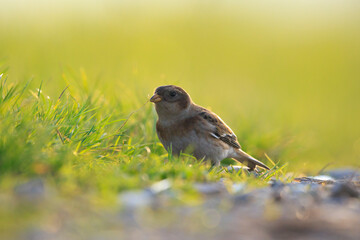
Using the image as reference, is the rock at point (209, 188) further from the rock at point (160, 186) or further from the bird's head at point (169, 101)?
the bird's head at point (169, 101)

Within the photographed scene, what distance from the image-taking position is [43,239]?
8.75 feet

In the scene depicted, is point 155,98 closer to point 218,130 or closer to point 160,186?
point 218,130

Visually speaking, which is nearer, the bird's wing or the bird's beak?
the bird's beak

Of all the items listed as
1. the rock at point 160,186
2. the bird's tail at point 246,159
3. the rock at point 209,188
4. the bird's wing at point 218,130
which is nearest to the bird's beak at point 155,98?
the bird's wing at point 218,130

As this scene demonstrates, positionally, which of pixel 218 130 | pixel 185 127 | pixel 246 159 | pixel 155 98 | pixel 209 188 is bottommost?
pixel 246 159

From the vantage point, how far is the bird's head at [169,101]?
6.02 metres

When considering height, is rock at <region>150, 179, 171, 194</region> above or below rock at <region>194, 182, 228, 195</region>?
above

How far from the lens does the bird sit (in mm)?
5879

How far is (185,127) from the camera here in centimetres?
594

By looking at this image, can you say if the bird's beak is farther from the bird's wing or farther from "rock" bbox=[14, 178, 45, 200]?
"rock" bbox=[14, 178, 45, 200]

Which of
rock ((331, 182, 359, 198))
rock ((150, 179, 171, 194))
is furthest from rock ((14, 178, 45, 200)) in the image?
rock ((331, 182, 359, 198))

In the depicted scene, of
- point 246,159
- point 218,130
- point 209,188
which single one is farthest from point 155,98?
point 209,188

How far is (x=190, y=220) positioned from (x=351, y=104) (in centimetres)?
1423

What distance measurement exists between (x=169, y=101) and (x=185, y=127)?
1.18 ft
